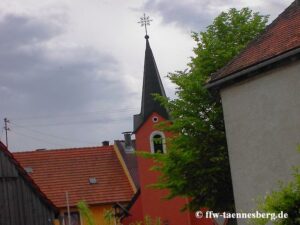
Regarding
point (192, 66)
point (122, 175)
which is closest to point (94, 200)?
point (122, 175)

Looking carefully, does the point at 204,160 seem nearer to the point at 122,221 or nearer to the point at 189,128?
the point at 189,128

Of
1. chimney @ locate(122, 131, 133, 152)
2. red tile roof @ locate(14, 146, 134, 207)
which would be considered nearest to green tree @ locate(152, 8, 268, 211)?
red tile roof @ locate(14, 146, 134, 207)

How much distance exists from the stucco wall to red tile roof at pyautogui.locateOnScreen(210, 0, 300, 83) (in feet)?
1.63

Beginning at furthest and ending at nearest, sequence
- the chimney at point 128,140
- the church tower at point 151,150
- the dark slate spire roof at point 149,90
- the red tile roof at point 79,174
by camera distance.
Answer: the chimney at point 128,140
the red tile roof at point 79,174
the dark slate spire roof at point 149,90
the church tower at point 151,150

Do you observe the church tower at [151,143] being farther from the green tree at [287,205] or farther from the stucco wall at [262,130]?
the green tree at [287,205]

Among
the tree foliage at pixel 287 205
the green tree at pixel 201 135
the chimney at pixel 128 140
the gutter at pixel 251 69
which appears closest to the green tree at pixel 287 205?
the tree foliage at pixel 287 205

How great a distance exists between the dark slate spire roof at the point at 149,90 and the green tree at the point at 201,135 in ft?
42.4

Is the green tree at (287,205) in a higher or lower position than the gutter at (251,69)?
lower

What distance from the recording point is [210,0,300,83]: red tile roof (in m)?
17.1

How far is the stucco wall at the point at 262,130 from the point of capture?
56.3 ft

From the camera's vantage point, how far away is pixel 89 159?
158 ft

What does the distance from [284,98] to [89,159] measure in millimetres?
32190

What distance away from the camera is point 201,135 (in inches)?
938

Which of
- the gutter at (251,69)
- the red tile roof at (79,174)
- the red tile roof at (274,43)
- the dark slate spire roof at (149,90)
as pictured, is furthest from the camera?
the red tile roof at (79,174)
